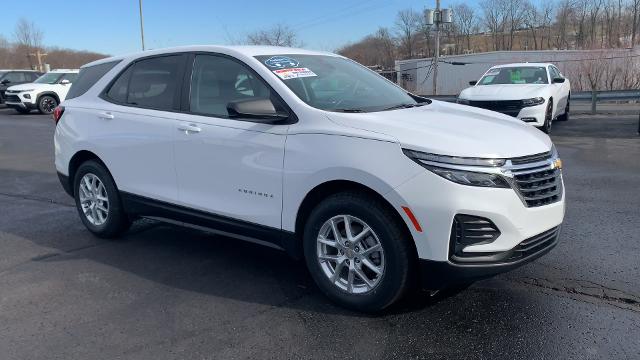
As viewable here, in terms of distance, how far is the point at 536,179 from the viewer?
3365 millimetres

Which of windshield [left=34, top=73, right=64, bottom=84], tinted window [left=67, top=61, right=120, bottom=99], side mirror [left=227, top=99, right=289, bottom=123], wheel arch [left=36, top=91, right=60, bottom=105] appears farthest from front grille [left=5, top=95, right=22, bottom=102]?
side mirror [left=227, top=99, right=289, bottom=123]

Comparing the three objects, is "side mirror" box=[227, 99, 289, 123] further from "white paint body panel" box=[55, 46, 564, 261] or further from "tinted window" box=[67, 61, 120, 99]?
"tinted window" box=[67, 61, 120, 99]

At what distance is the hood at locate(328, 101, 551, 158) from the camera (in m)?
3.25

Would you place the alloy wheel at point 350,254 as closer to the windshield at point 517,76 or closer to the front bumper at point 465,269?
the front bumper at point 465,269

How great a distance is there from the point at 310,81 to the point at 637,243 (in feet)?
10.5

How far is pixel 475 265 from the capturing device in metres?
3.23

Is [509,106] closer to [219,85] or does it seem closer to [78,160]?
[219,85]

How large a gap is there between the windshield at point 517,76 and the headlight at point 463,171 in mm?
10762

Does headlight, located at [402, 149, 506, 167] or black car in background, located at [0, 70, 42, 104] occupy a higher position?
black car in background, located at [0, 70, 42, 104]

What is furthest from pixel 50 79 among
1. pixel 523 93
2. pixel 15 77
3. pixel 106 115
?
pixel 106 115

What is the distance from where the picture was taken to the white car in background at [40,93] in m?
22.7

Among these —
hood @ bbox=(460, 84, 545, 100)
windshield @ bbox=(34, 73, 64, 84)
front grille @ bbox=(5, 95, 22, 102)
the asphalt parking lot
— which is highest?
windshield @ bbox=(34, 73, 64, 84)

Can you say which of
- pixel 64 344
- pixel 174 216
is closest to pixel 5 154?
pixel 174 216

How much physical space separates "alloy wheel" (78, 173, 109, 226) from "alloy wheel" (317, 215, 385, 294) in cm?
259
